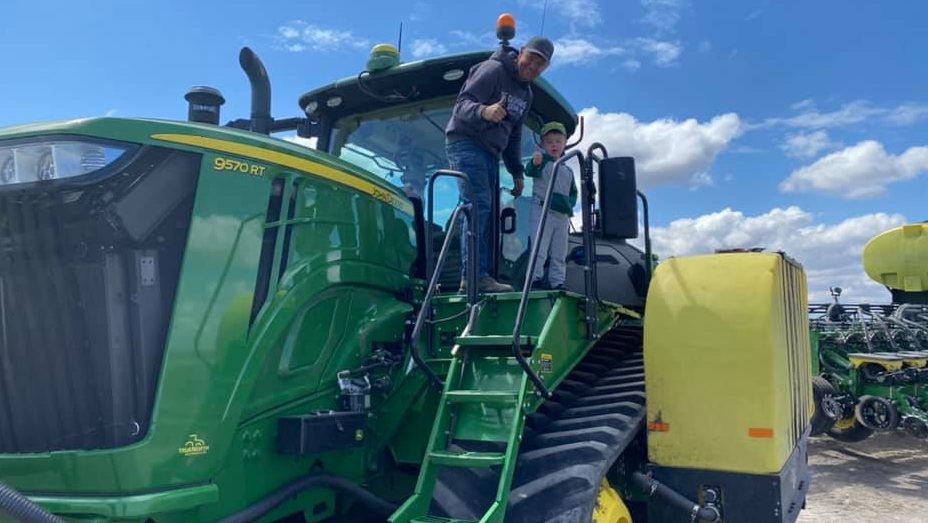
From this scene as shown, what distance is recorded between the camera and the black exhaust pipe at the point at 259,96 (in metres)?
4.30

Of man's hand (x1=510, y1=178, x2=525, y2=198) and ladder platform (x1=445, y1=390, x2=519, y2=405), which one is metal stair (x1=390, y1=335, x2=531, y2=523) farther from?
man's hand (x1=510, y1=178, x2=525, y2=198)

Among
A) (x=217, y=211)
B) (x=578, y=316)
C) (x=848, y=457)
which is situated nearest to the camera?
(x=217, y=211)

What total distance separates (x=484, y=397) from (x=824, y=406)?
870cm

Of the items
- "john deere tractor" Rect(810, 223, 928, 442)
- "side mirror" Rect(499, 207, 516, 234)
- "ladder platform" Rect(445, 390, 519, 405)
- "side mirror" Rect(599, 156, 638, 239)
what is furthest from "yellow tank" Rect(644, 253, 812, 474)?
"john deere tractor" Rect(810, 223, 928, 442)

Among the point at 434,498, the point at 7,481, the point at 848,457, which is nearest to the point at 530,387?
the point at 434,498

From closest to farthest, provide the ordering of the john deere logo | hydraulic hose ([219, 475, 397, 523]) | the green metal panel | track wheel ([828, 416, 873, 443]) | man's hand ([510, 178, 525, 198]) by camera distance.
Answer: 1. the green metal panel
2. the john deere logo
3. hydraulic hose ([219, 475, 397, 523])
4. man's hand ([510, 178, 525, 198])
5. track wheel ([828, 416, 873, 443])

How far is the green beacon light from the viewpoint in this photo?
177 inches

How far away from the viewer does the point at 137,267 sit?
8.80ft

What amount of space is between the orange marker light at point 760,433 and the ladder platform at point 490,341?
1.10 meters

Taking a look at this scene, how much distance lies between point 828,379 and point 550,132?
26.9 feet

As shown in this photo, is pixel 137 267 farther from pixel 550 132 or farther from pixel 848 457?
pixel 848 457

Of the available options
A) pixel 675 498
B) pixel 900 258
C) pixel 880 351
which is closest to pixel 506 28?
pixel 675 498

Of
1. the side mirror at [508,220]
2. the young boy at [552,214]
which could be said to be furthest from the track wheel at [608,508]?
the side mirror at [508,220]

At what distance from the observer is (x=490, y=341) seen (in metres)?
3.34
